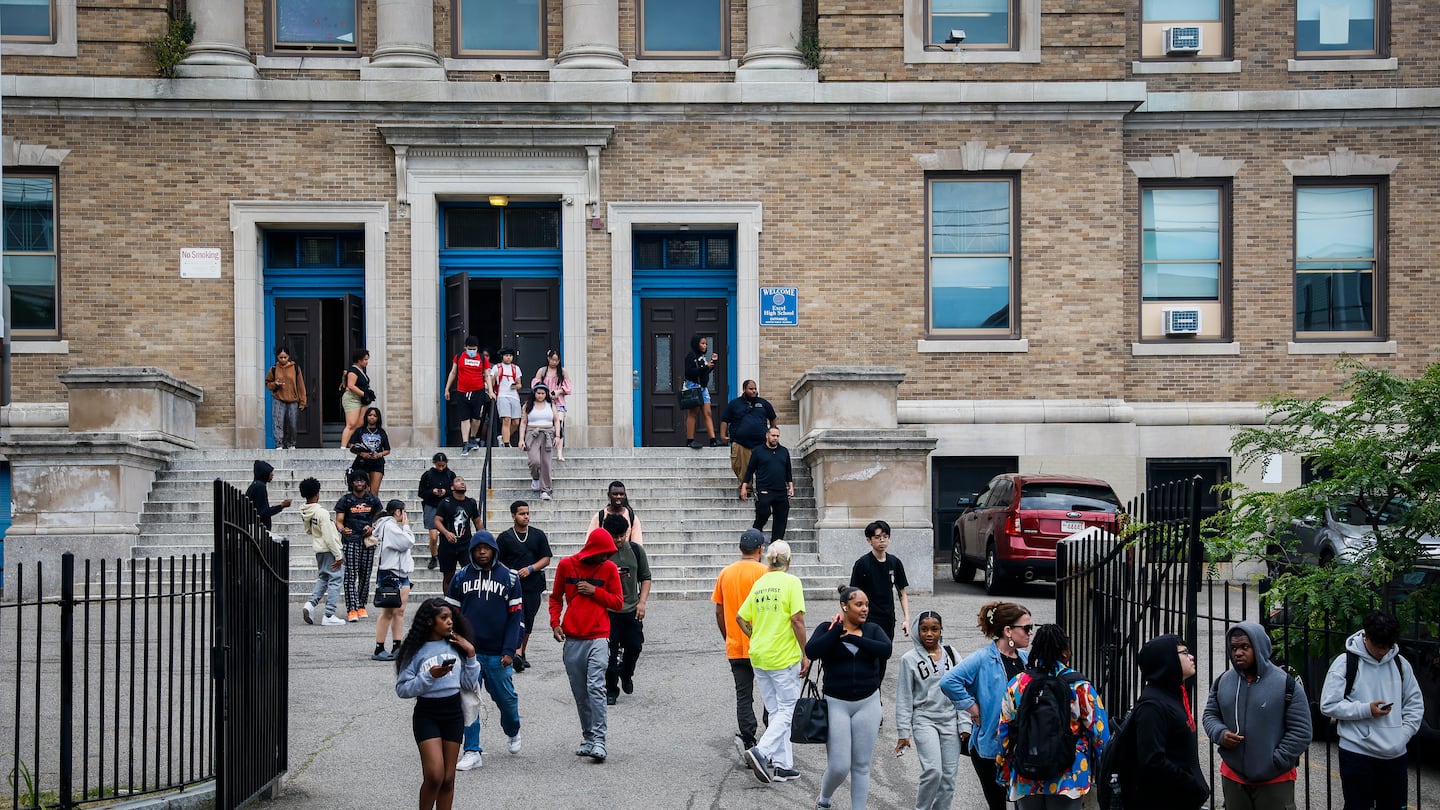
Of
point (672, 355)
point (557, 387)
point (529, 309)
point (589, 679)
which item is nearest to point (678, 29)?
point (529, 309)

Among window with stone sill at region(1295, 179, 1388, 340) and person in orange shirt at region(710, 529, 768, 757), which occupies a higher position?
window with stone sill at region(1295, 179, 1388, 340)

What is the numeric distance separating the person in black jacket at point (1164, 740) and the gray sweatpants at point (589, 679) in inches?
182

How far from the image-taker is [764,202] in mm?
24594

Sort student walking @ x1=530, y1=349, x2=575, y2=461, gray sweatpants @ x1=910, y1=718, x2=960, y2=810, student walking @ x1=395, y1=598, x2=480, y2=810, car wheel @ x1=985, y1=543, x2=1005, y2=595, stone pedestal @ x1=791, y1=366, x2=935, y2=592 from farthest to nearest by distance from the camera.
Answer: student walking @ x1=530, y1=349, x2=575, y2=461
stone pedestal @ x1=791, y1=366, x2=935, y2=592
car wheel @ x1=985, y1=543, x2=1005, y2=595
gray sweatpants @ x1=910, y1=718, x2=960, y2=810
student walking @ x1=395, y1=598, x2=480, y2=810

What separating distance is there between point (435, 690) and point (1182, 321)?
18416 mm

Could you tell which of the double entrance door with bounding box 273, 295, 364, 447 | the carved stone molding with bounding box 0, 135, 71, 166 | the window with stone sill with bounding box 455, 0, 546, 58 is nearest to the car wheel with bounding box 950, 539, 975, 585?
the double entrance door with bounding box 273, 295, 364, 447

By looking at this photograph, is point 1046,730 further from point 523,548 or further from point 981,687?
point 523,548

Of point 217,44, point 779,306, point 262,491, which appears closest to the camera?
point 262,491

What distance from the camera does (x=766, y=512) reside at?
1870 cm

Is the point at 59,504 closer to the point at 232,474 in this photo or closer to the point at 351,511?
the point at 232,474

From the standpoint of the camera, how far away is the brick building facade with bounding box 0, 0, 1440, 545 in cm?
2400

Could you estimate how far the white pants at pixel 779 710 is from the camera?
1057 centimetres

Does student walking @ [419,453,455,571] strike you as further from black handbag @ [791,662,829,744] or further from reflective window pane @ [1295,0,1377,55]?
reflective window pane @ [1295,0,1377,55]

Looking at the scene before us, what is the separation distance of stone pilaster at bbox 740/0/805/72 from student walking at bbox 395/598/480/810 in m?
16.8
